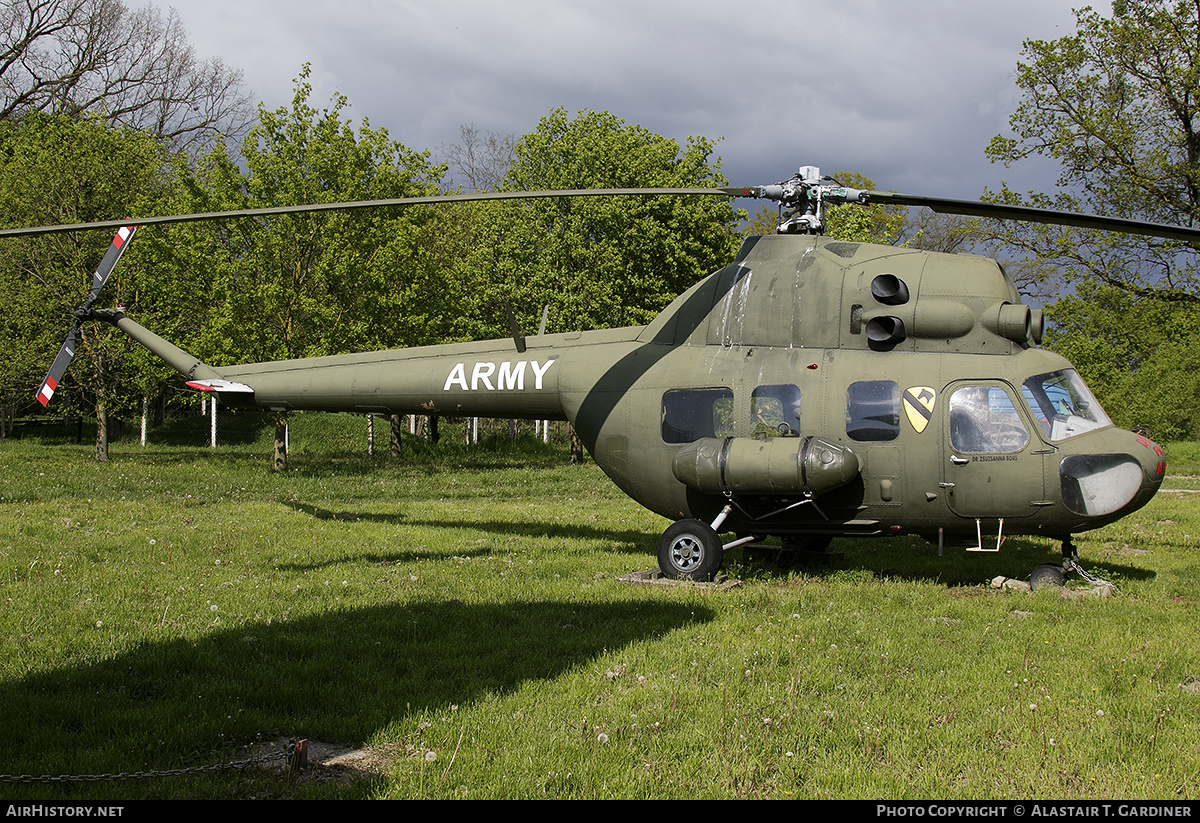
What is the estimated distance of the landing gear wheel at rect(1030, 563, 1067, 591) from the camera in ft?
30.5

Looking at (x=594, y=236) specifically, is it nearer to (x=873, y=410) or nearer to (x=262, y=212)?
(x=873, y=410)

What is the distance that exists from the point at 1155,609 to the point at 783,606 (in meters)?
3.71

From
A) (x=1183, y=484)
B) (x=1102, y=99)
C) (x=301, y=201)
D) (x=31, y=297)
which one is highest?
(x=1102, y=99)

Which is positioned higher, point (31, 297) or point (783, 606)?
point (31, 297)

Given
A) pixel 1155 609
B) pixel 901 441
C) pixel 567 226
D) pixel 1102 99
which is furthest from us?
pixel 567 226

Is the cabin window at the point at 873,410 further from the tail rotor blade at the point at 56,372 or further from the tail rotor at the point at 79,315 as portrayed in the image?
the tail rotor blade at the point at 56,372

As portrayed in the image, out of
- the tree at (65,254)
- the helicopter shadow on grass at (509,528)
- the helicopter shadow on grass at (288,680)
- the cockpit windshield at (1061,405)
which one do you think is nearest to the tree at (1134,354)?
the cockpit windshield at (1061,405)

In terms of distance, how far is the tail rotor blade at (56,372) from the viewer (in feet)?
37.0

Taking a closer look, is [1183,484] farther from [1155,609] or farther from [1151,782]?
[1151,782]

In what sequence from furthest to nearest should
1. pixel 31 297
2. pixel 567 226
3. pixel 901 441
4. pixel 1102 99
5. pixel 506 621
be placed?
pixel 567 226 < pixel 1102 99 < pixel 31 297 < pixel 901 441 < pixel 506 621

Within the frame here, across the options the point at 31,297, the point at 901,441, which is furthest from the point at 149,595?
the point at 31,297

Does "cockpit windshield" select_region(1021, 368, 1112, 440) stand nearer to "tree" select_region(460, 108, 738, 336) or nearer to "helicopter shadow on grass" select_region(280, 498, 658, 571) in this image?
"helicopter shadow on grass" select_region(280, 498, 658, 571)

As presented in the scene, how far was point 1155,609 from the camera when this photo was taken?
8312mm

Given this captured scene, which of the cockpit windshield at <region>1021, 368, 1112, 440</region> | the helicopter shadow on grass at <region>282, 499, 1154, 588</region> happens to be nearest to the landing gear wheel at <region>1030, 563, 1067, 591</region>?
the helicopter shadow on grass at <region>282, 499, 1154, 588</region>
